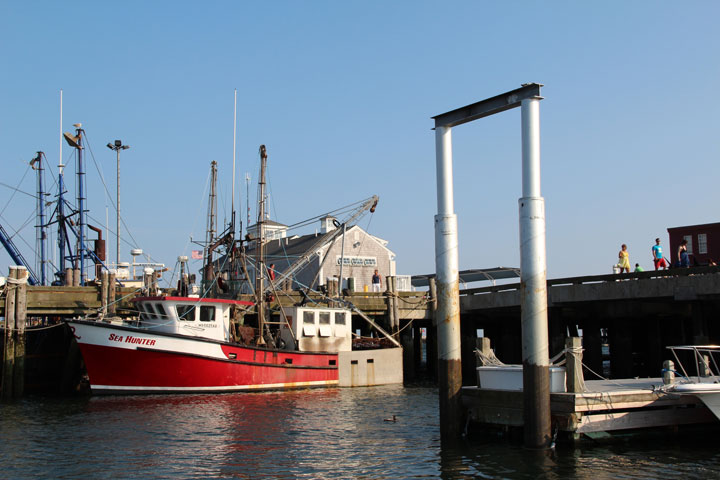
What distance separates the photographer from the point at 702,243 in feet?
110

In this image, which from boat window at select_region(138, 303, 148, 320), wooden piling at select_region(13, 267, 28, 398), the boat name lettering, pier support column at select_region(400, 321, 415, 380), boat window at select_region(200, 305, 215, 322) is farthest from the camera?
pier support column at select_region(400, 321, 415, 380)

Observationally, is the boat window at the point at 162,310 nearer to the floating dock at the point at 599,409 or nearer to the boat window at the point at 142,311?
the boat window at the point at 142,311

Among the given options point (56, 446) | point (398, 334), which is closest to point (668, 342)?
point (398, 334)

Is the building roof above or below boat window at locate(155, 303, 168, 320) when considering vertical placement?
above

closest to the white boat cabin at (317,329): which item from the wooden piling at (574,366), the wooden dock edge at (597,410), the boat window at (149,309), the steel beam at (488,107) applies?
the boat window at (149,309)

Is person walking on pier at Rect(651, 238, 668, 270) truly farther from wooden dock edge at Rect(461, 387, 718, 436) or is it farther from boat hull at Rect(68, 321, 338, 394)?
boat hull at Rect(68, 321, 338, 394)

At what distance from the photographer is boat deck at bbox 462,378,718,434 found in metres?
14.2

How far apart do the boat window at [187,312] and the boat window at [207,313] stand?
352mm

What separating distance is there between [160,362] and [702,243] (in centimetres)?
2476

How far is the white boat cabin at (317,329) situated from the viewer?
28.8 m

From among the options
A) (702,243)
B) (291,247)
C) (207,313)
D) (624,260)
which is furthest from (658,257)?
(291,247)

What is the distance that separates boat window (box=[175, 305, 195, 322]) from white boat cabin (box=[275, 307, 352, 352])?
357 centimetres

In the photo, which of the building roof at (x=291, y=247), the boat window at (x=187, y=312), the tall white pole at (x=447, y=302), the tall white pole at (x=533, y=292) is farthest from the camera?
the building roof at (x=291, y=247)

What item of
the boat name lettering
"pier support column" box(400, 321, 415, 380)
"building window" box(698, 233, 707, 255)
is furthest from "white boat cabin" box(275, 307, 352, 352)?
"building window" box(698, 233, 707, 255)
